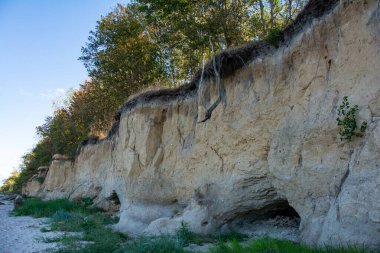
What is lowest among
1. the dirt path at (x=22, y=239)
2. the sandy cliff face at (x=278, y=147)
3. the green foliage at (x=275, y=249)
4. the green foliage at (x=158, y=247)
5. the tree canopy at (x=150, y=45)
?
the dirt path at (x=22, y=239)

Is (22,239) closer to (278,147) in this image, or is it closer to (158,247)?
(158,247)

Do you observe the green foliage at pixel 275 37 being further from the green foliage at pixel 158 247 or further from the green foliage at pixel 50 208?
the green foliage at pixel 50 208

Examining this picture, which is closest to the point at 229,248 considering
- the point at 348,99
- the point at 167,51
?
the point at 348,99

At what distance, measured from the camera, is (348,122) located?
6551mm

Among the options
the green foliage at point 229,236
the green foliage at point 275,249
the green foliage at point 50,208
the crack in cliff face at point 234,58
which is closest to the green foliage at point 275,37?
the crack in cliff face at point 234,58

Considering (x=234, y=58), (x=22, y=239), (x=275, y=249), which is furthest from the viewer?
(x=22, y=239)

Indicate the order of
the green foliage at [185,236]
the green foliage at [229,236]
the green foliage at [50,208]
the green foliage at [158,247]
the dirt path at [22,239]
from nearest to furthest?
the green foliage at [158,247] < the green foliage at [185,236] < the green foliage at [229,236] < the dirt path at [22,239] < the green foliage at [50,208]

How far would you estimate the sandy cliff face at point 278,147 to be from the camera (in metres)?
6.36

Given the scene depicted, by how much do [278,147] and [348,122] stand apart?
215 centimetres

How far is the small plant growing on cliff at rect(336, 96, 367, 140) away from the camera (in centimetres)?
645

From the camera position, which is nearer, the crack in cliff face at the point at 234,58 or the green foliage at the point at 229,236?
the crack in cliff face at the point at 234,58

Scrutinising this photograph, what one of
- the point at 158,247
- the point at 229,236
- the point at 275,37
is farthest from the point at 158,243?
the point at 275,37

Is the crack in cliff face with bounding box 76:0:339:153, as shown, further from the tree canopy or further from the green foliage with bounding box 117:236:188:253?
the green foliage with bounding box 117:236:188:253

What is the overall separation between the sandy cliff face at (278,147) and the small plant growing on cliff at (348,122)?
114mm
